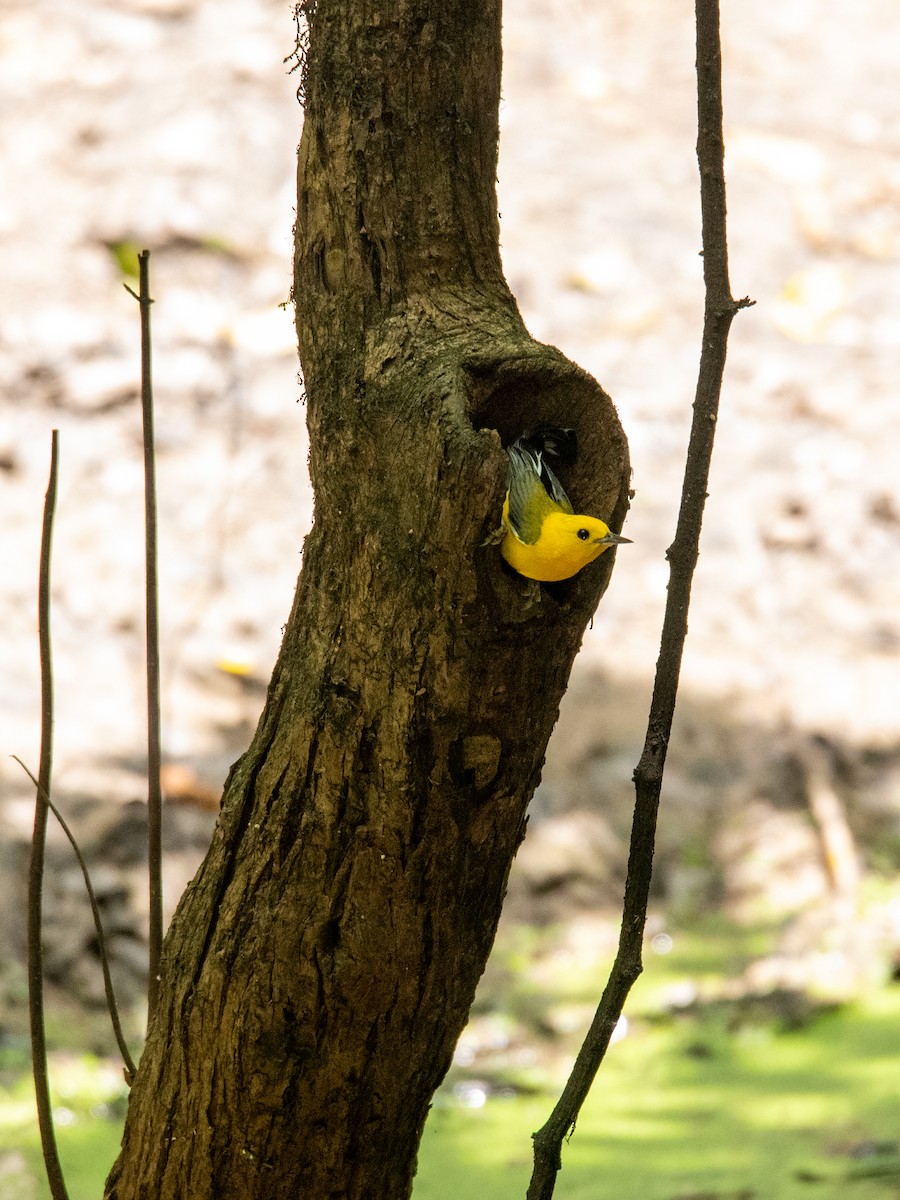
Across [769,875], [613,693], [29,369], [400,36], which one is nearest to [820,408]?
[613,693]

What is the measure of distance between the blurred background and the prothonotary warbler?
6.48 ft

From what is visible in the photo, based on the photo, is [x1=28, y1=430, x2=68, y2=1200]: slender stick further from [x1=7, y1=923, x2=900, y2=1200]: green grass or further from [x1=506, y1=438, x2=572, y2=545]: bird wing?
[x1=7, y1=923, x2=900, y2=1200]: green grass

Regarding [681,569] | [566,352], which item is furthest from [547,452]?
[566,352]

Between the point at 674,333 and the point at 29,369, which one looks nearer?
the point at 29,369

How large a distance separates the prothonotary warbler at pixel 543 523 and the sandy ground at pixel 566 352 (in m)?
2.75

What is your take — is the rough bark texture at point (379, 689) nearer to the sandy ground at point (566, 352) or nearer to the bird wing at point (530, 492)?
the bird wing at point (530, 492)

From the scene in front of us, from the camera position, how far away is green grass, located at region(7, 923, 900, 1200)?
9.78ft

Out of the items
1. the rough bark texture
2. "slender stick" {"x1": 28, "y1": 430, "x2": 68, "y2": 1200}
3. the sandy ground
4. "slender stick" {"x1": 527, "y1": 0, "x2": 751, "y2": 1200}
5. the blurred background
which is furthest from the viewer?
the sandy ground

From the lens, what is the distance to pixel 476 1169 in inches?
123

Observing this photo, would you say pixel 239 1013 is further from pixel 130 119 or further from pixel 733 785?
pixel 130 119

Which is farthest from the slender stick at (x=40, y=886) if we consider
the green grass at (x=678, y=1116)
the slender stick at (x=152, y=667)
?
the green grass at (x=678, y=1116)

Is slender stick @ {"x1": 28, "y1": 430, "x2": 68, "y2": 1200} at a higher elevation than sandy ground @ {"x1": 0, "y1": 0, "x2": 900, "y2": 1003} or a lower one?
lower

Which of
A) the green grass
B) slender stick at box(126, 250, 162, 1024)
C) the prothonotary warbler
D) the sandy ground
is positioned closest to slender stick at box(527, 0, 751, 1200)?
the prothonotary warbler

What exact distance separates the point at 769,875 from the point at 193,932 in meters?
2.98
